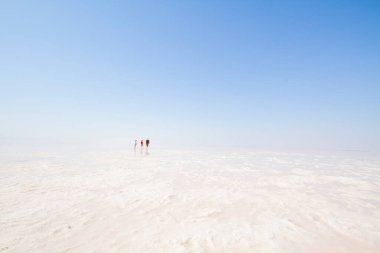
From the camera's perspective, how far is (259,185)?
9.04 meters

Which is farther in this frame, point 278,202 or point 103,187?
point 103,187

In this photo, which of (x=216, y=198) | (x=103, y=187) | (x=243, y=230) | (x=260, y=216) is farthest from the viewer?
(x=103, y=187)

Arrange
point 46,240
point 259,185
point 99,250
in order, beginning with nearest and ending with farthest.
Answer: point 99,250, point 46,240, point 259,185

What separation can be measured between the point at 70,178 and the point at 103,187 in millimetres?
2881

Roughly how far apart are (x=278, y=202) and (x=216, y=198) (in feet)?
7.62

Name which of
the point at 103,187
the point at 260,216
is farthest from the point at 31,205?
the point at 260,216

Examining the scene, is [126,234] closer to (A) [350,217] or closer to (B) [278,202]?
(B) [278,202]

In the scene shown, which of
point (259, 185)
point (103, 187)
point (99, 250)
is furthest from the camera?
point (259, 185)

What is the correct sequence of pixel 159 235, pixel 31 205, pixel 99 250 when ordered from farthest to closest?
pixel 31 205 → pixel 159 235 → pixel 99 250

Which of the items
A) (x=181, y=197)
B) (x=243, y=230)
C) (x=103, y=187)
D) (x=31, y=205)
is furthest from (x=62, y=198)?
(x=243, y=230)

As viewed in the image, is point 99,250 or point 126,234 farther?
point 126,234

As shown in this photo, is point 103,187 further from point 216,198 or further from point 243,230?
point 243,230

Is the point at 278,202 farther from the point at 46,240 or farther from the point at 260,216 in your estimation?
the point at 46,240

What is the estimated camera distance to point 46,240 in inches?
158
